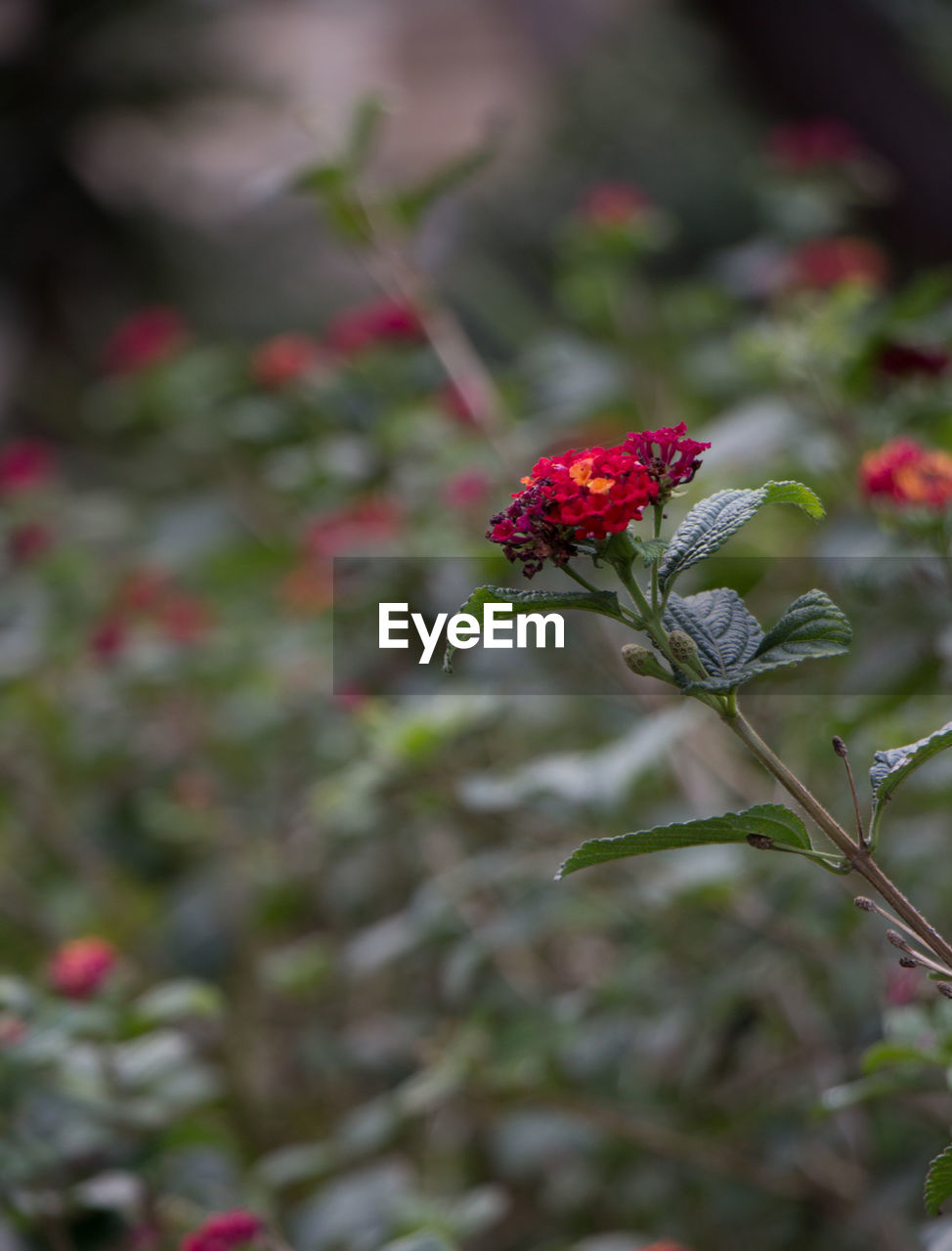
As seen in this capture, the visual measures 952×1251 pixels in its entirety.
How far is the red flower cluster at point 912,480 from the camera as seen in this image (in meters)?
0.78

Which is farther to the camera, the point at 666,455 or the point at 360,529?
the point at 360,529

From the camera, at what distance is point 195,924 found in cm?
154

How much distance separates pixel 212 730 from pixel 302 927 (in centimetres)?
31

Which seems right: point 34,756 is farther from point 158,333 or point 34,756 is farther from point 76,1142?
point 76,1142

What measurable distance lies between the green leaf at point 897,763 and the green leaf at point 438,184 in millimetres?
838

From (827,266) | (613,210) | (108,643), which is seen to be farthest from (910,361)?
(108,643)

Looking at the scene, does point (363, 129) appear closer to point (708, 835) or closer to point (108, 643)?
point (108, 643)

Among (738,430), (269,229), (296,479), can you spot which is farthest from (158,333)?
(269,229)

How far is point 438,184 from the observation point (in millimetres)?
1192

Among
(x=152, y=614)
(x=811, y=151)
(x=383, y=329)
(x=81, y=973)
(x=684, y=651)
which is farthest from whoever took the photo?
(x=152, y=614)

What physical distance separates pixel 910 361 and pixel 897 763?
0.60 metres

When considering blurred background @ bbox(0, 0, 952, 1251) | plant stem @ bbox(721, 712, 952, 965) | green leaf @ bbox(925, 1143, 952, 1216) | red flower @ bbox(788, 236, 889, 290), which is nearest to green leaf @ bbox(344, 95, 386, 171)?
blurred background @ bbox(0, 0, 952, 1251)

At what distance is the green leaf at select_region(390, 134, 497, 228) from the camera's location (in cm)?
117

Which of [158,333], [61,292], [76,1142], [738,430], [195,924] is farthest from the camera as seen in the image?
[61,292]
